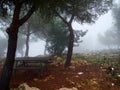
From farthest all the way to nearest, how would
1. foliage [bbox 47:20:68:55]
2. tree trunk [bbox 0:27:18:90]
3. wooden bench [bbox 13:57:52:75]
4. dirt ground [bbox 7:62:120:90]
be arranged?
foliage [bbox 47:20:68:55]
wooden bench [bbox 13:57:52:75]
dirt ground [bbox 7:62:120:90]
tree trunk [bbox 0:27:18:90]

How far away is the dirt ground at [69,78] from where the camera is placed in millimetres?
10945

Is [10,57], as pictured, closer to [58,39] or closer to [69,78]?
[69,78]

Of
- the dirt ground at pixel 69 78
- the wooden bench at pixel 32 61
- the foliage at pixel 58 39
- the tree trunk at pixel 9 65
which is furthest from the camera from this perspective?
the foliage at pixel 58 39

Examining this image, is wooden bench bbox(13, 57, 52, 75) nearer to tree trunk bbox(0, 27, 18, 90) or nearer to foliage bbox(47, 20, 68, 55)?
tree trunk bbox(0, 27, 18, 90)

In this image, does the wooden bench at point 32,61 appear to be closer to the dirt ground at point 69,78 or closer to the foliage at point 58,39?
the dirt ground at point 69,78

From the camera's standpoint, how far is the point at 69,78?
12.0m

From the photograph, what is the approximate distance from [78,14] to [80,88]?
232 inches

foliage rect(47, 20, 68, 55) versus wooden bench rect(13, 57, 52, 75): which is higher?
foliage rect(47, 20, 68, 55)

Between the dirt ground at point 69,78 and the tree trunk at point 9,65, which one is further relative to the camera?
the dirt ground at point 69,78

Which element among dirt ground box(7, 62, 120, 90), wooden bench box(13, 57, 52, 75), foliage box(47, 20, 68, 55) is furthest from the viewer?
foliage box(47, 20, 68, 55)

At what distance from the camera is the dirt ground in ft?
35.9

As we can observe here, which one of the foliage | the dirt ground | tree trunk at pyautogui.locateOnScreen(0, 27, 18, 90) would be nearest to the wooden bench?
the dirt ground

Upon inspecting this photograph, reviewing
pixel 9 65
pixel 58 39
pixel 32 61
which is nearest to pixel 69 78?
pixel 32 61

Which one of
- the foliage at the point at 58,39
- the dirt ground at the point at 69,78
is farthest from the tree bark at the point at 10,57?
the foliage at the point at 58,39
